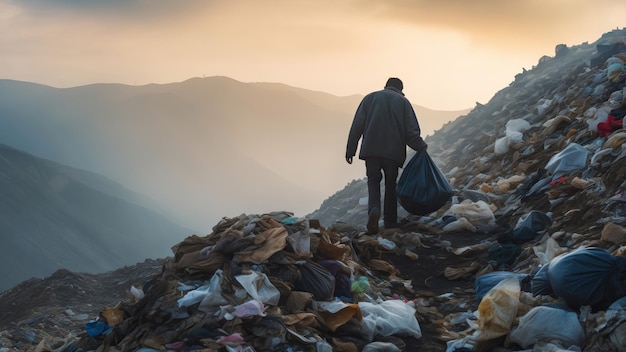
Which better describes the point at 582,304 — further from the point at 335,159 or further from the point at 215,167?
the point at 335,159

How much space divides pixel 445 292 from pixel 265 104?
122 m

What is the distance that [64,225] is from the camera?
2308 inches

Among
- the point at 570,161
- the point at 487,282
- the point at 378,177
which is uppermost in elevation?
the point at 570,161

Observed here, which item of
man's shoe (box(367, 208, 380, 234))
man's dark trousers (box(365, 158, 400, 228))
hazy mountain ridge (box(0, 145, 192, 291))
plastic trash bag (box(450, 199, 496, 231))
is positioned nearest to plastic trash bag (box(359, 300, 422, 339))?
man's shoe (box(367, 208, 380, 234))

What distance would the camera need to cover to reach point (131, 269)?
11.7 metres

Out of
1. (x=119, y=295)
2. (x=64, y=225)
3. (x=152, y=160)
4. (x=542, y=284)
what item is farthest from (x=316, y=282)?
(x=152, y=160)

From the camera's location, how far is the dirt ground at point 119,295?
5.38m

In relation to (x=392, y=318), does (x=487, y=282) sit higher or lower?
higher

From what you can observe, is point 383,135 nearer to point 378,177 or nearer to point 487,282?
point 378,177

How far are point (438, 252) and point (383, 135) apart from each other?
1.40 meters

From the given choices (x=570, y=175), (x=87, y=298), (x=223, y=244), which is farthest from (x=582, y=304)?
(x=87, y=298)

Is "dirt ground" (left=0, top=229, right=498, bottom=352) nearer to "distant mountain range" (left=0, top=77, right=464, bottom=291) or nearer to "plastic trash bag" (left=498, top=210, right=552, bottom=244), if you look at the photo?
"plastic trash bag" (left=498, top=210, right=552, bottom=244)

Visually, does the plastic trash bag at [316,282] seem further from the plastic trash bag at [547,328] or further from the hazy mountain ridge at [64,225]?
the hazy mountain ridge at [64,225]

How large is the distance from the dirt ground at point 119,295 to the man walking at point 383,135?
27.4 inches
